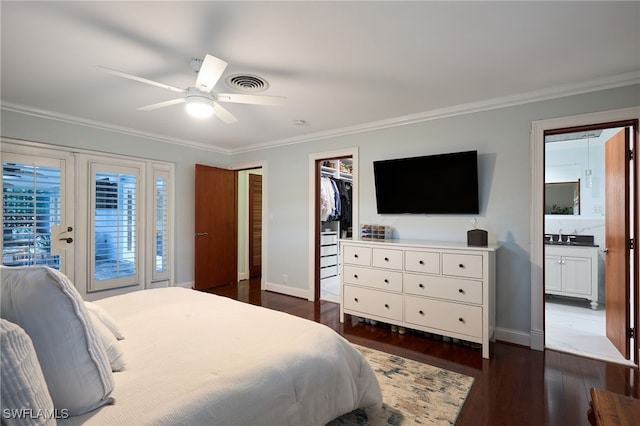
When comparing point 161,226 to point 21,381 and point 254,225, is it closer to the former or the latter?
point 254,225

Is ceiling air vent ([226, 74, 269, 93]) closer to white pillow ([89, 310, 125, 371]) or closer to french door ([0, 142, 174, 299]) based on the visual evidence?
white pillow ([89, 310, 125, 371])

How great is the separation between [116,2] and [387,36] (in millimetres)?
1561

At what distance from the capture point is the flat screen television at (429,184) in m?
3.20

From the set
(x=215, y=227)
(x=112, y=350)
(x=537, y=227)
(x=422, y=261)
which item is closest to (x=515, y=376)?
(x=422, y=261)

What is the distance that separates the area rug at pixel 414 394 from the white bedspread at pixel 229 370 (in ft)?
0.54

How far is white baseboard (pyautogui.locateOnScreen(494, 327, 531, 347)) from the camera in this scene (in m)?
2.94

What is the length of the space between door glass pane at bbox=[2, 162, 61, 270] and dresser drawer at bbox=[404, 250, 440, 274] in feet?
13.0

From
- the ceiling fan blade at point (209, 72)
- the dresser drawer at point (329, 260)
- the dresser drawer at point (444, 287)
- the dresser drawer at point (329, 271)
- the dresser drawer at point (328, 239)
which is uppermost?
the ceiling fan blade at point (209, 72)

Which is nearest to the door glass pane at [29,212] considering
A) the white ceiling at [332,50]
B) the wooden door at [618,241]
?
the white ceiling at [332,50]

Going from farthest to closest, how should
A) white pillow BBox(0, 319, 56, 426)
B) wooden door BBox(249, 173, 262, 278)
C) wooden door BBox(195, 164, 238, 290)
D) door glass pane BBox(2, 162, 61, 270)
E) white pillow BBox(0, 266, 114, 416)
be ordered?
wooden door BBox(249, 173, 262, 278)
wooden door BBox(195, 164, 238, 290)
door glass pane BBox(2, 162, 61, 270)
white pillow BBox(0, 266, 114, 416)
white pillow BBox(0, 319, 56, 426)

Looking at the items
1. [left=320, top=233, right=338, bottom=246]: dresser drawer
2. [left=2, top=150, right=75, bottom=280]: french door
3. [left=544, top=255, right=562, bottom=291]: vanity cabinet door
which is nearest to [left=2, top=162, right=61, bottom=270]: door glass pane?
[left=2, top=150, right=75, bottom=280]: french door

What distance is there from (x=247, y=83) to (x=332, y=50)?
2.89 ft

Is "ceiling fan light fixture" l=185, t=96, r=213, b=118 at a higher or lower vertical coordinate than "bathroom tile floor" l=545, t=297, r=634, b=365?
higher

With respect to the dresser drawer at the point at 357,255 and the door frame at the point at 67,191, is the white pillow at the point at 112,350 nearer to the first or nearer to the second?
the dresser drawer at the point at 357,255
